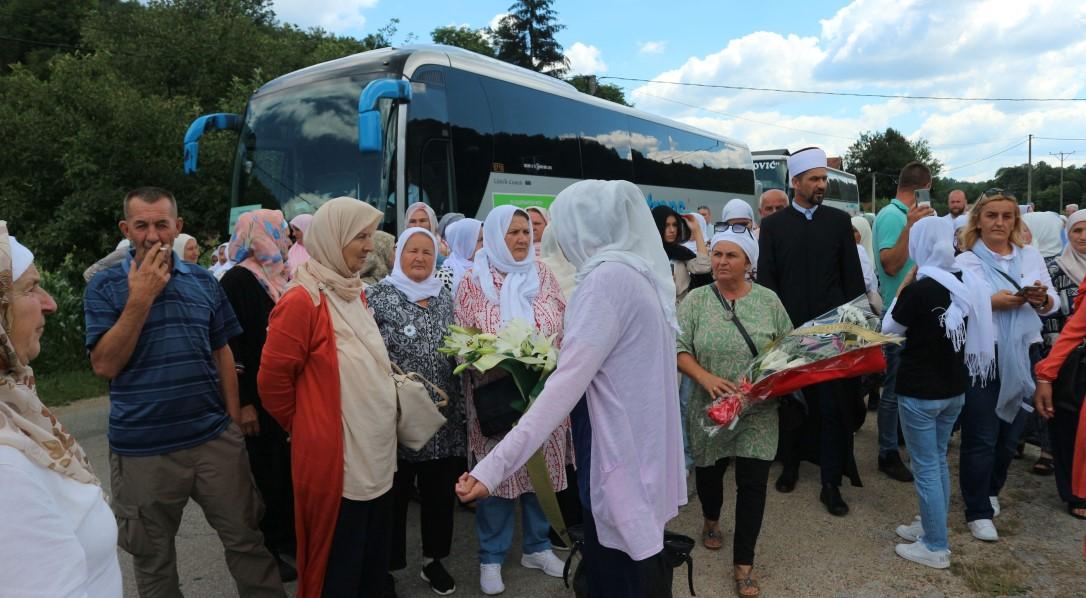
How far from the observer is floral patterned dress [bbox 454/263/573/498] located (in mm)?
3582

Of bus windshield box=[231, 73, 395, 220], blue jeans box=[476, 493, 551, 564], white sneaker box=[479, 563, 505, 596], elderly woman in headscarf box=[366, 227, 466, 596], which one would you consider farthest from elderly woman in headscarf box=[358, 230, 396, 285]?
bus windshield box=[231, 73, 395, 220]

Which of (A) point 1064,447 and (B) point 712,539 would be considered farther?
(A) point 1064,447

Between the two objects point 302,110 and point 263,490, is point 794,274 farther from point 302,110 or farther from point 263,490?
point 302,110

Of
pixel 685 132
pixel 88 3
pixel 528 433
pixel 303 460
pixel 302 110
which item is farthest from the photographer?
pixel 88 3

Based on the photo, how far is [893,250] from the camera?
5.57 metres

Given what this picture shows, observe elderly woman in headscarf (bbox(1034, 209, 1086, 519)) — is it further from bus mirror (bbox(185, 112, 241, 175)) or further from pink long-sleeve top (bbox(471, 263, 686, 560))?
bus mirror (bbox(185, 112, 241, 175))

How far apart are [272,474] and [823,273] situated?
3.74 m

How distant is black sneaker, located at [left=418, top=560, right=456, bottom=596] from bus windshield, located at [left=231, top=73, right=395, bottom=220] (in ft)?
14.2

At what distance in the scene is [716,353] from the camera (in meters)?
3.63

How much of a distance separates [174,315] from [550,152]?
7321mm

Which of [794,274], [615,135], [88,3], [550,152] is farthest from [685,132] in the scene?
[88,3]

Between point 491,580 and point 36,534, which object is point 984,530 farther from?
point 36,534

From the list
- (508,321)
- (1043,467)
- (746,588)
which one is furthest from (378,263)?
(1043,467)

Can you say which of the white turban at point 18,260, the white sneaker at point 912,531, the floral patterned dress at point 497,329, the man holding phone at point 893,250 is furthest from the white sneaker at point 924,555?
the white turban at point 18,260
